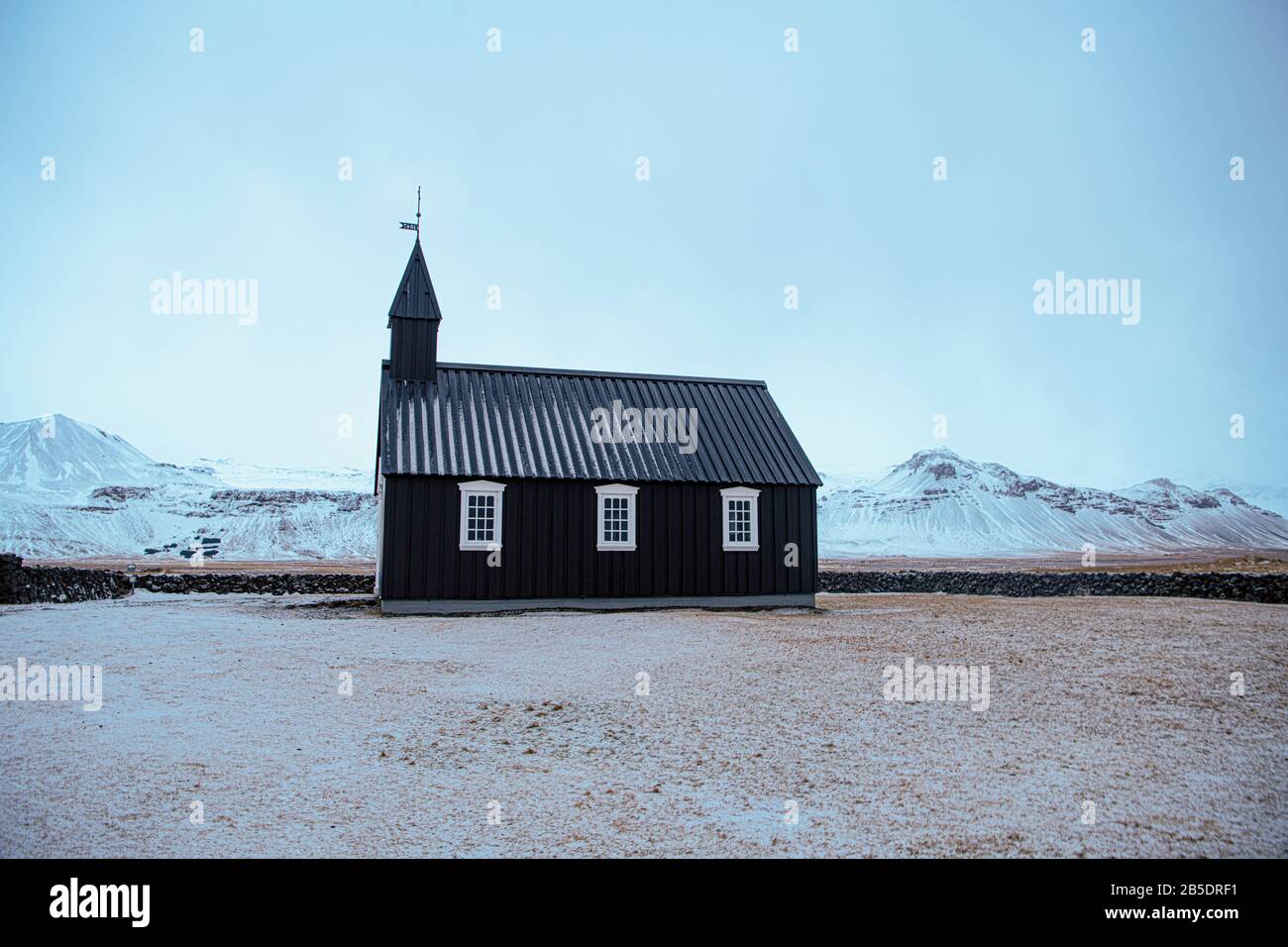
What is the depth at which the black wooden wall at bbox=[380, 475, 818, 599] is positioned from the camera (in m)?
21.9

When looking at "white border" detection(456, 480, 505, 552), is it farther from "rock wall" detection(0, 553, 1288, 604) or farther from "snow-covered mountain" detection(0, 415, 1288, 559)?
"snow-covered mountain" detection(0, 415, 1288, 559)

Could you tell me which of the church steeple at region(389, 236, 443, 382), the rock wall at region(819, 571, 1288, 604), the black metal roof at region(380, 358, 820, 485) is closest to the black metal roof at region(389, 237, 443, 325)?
the church steeple at region(389, 236, 443, 382)

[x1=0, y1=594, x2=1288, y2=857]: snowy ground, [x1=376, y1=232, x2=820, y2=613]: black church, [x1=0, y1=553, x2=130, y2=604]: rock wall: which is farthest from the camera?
[x1=0, y1=553, x2=130, y2=604]: rock wall

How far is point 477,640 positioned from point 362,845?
1017 cm

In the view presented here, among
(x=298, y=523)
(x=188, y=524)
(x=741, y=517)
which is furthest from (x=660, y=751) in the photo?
(x=188, y=524)

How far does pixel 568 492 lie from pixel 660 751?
15.8 m

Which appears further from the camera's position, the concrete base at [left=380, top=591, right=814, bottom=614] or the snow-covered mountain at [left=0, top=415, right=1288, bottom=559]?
the snow-covered mountain at [left=0, top=415, right=1288, bottom=559]

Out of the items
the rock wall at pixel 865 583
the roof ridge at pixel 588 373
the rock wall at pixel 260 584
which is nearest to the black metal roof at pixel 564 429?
the roof ridge at pixel 588 373

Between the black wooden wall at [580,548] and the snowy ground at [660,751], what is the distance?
7721 mm

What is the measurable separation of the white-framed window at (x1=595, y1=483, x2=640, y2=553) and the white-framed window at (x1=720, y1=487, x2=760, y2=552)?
9.05ft

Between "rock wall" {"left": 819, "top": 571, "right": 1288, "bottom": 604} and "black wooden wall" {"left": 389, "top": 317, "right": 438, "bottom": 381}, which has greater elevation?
"black wooden wall" {"left": 389, "top": 317, "right": 438, "bottom": 381}

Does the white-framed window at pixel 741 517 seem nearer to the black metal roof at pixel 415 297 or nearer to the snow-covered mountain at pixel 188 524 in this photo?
the black metal roof at pixel 415 297
